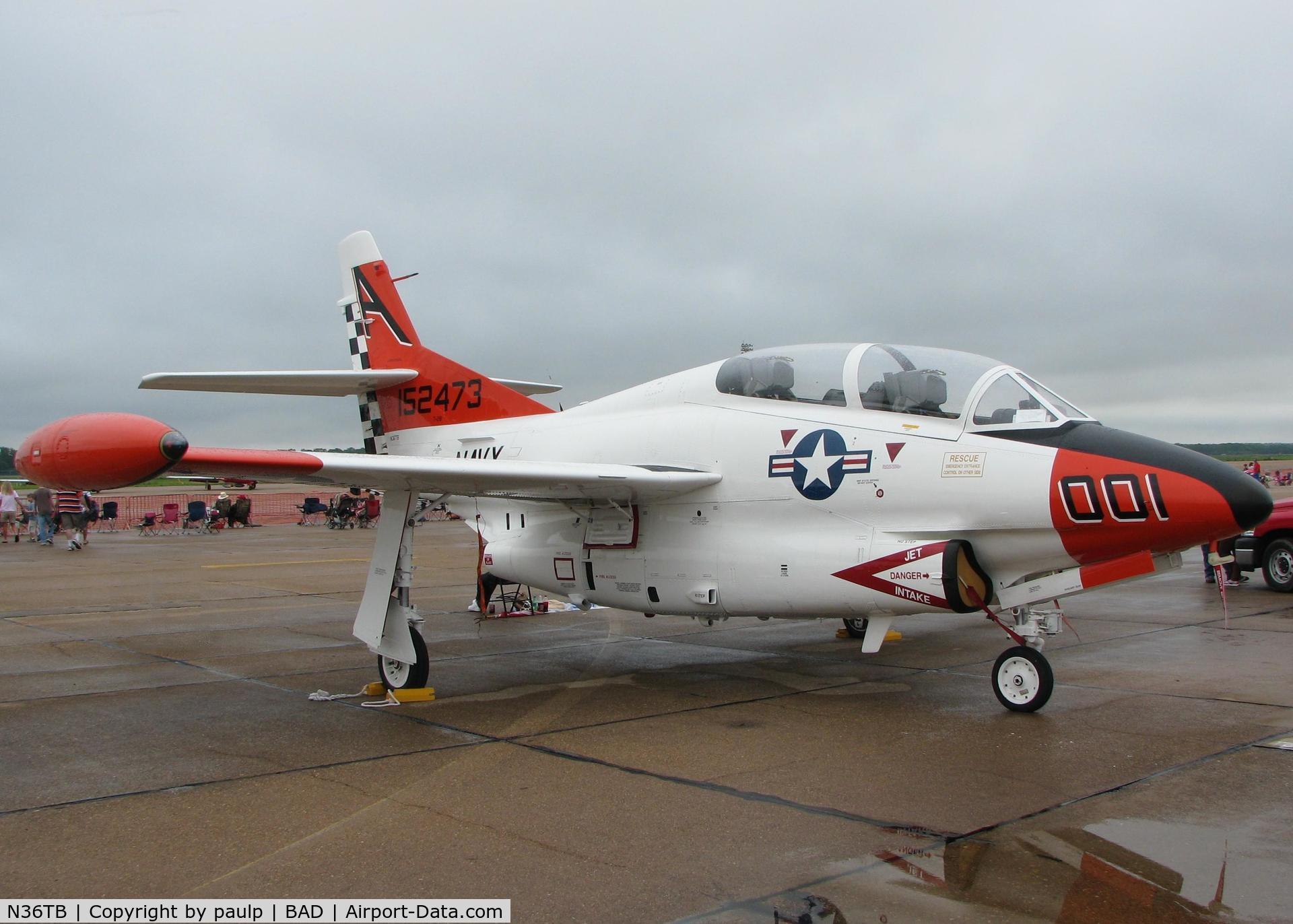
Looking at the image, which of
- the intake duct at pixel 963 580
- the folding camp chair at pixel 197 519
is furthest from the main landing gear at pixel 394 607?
the folding camp chair at pixel 197 519

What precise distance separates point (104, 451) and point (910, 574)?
18.6ft

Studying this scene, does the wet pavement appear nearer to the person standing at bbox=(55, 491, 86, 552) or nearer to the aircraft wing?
the aircraft wing

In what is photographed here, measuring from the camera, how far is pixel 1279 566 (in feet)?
51.4

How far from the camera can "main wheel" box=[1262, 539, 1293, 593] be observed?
51.1ft

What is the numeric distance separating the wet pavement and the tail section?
9.30ft

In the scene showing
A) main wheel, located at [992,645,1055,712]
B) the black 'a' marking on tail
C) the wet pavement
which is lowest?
the wet pavement

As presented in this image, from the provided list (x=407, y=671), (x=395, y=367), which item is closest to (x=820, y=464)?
(x=407, y=671)

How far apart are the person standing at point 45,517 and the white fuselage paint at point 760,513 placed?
23.7 m

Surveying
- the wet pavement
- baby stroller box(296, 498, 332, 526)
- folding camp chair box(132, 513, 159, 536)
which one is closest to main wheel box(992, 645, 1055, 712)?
the wet pavement

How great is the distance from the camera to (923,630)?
12.5 m

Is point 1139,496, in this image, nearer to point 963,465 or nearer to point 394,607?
point 963,465

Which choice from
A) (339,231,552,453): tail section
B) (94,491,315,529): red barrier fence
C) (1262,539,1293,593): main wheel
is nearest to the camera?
(339,231,552,453): tail section

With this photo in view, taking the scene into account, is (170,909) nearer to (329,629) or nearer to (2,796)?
(2,796)

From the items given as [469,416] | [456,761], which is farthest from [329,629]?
[456,761]
